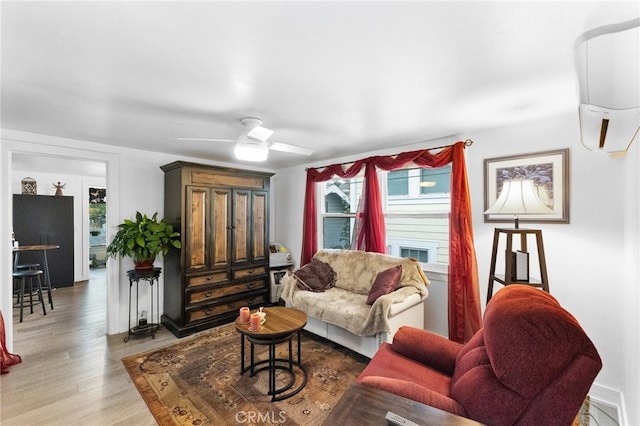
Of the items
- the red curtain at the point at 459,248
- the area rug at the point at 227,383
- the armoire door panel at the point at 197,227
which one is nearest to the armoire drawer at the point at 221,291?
the armoire door panel at the point at 197,227

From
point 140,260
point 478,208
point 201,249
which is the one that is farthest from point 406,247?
point 140,260

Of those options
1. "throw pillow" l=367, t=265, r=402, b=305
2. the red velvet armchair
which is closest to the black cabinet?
"throw pillow" l=367, t=265, r=402, b=305

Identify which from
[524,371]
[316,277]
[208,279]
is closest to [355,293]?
[316,277]

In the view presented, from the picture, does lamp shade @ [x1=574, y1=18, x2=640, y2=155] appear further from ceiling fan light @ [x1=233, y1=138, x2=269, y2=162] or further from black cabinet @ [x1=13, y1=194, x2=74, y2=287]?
black cabinet @ [x1=13, y1=194, x2=74, y2=287]

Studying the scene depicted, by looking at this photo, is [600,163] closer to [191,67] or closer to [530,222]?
[530,222]

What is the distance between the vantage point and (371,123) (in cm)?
266

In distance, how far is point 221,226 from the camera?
3.74 m

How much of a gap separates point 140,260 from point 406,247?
3306mm

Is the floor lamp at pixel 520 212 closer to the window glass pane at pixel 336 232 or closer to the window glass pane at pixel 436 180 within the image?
the window glass pane at pixel 436 180

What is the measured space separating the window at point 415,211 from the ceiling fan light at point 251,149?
73.9 inches

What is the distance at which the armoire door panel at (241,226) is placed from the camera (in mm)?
3881

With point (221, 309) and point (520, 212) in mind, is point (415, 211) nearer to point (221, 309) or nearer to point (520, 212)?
point (520, 212)

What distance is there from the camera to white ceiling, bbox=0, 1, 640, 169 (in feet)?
3.90

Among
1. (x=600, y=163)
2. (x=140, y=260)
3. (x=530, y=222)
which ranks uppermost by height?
(x=600, y=163)
